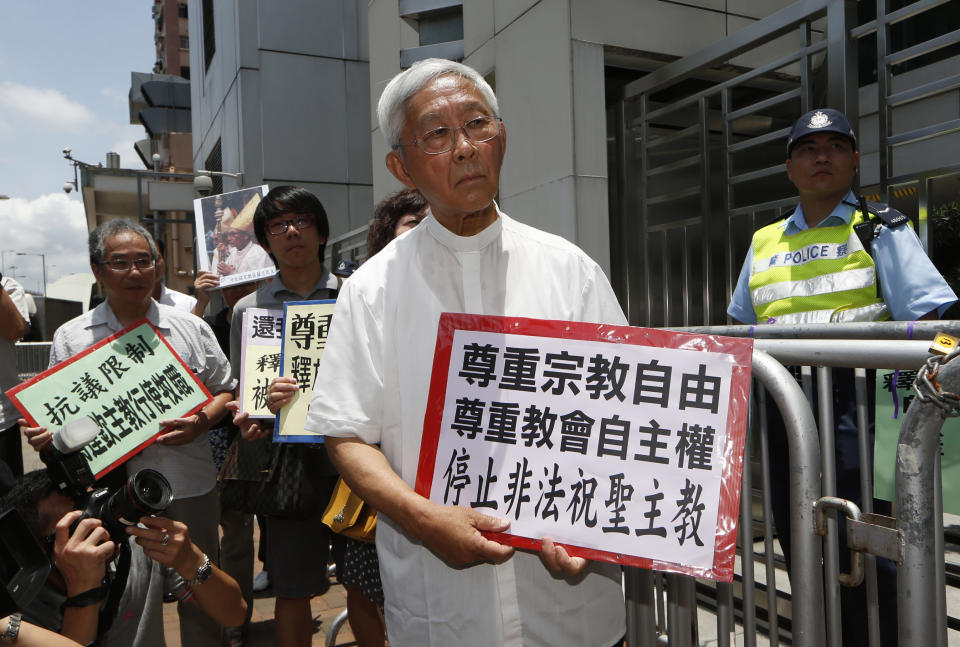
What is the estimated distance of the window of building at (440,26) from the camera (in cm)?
1140

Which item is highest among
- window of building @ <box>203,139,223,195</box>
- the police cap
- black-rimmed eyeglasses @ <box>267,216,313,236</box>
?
window of building @ <box>203,139,223,195</box>

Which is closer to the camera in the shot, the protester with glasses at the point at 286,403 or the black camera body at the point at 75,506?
the black camera body at the point at 75,506

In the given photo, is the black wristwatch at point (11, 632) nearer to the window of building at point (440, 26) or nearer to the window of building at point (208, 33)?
the window of building at point (440, 26)

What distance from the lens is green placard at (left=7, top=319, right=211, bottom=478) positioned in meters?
2.49

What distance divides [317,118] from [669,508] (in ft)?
49.3

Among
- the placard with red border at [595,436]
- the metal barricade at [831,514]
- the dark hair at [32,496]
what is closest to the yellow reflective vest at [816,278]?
the metal barricade at [831,514]

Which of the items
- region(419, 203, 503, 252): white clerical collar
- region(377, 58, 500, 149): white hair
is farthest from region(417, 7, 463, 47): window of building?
region(419, 203, 503, 252): white clerical collar

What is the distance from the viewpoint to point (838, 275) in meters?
2.54

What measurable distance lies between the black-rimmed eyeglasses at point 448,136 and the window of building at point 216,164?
1657cm

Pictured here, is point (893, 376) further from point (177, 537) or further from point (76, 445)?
point (76, 445)

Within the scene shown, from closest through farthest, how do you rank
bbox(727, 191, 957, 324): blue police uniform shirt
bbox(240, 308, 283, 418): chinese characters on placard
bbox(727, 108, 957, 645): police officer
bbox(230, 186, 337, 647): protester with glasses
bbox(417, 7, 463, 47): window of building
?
bbox(727, 108, 957, 645): police officer → bbox(727, 191, 957, 324): blue police uniform shirt → bbox(230, 186, 337, 647): protester with glasses → bbox(240, 308, 283, 418): chinese characters on placard → bbox(417, 7, 463, 47): window of building

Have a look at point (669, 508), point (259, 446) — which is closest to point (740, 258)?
point (259, 446)

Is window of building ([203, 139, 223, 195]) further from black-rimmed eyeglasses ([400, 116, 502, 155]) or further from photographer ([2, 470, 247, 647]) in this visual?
black-rimmed eyeglasses ([400, 116, 502, 155])

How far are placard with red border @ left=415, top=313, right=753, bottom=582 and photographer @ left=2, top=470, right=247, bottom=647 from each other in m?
0.87
